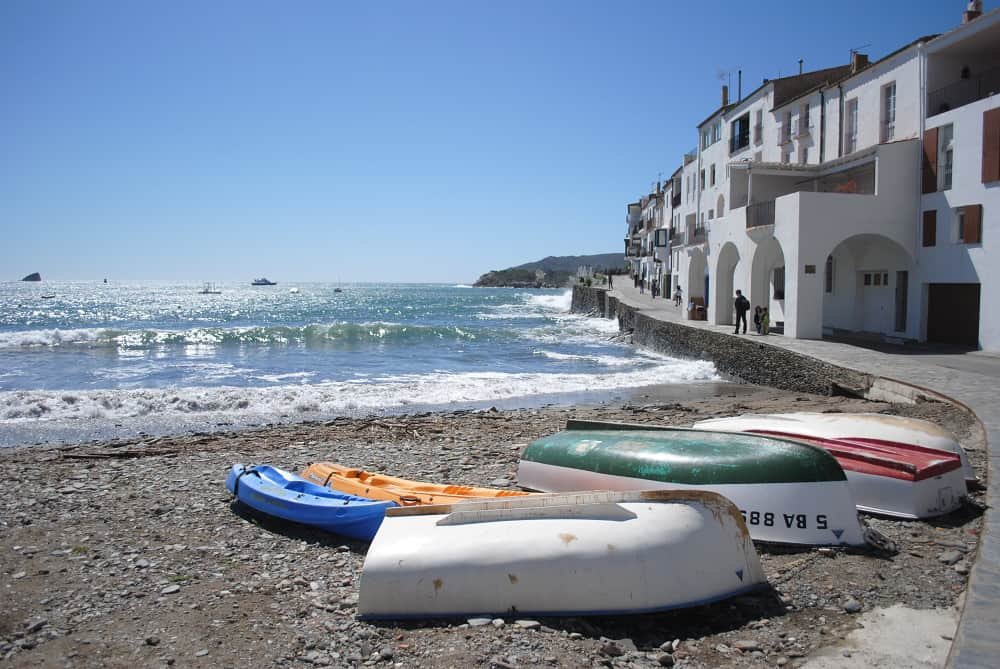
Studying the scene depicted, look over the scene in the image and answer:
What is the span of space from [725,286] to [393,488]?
2137cm

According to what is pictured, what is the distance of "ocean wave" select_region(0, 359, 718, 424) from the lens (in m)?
15.7

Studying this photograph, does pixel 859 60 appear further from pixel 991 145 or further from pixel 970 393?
pixel 970 393

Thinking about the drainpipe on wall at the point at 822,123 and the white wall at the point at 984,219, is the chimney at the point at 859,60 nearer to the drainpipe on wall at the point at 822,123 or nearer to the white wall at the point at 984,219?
the drainpipe on wall at the point at 822,123

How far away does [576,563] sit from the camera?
4.80 meters

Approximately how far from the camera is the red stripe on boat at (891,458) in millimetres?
6535

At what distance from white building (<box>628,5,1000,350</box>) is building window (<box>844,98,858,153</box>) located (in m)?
0.04

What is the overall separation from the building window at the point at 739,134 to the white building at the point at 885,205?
12.3 ft

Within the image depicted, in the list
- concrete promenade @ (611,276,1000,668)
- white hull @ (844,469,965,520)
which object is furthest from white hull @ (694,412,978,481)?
concrete promenade @ (611,276,1000,668)

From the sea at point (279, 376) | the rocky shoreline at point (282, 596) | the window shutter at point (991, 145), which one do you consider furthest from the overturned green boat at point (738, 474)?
the window shutter at point (991, 145)

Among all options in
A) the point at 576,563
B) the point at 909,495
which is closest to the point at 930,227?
the point at 909,495

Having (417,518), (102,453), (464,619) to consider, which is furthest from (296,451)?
(464,619)

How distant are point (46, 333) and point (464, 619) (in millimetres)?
39968

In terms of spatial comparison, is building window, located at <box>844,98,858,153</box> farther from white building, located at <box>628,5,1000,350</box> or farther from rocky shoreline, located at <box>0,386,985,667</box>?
rocky shoreline, located at <box>0,386,985,667</box>

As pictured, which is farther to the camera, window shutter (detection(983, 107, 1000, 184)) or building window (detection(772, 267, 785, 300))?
building window (detection(772, 267, 785, 300))
